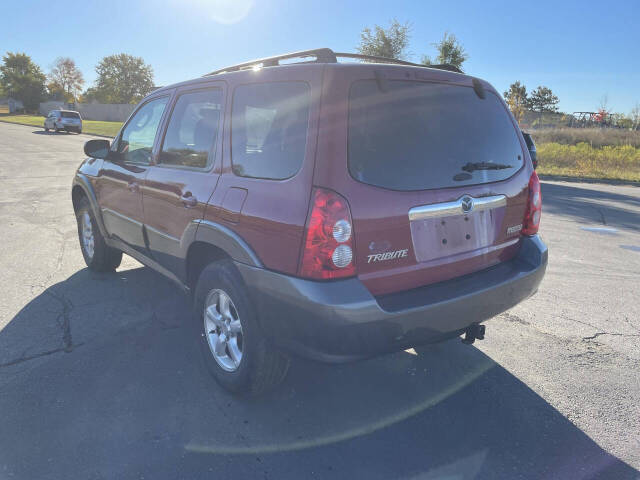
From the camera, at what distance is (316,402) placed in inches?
111

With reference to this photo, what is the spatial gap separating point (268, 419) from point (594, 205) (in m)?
10.1

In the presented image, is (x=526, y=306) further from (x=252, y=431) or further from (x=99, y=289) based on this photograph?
(x=99, y=289)

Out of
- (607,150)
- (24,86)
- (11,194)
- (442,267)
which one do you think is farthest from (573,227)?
(24,86)

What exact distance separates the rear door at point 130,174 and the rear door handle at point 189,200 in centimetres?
80

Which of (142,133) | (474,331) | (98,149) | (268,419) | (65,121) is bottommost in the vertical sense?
(268,419)

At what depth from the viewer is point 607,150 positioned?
24000 mm

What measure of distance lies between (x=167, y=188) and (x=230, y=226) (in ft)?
3.10

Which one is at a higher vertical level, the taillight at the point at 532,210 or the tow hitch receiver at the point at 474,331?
the taillight at the point at 532,210

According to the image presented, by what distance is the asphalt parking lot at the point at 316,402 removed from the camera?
90.4 inches

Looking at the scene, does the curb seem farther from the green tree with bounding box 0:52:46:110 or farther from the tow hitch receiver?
the green tree with bounding box 0:52:46:110

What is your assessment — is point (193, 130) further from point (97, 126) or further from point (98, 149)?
point (97, 126)

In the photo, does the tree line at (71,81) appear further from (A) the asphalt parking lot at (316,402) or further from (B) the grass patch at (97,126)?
(A) the asphalt parking lot at (316,402)

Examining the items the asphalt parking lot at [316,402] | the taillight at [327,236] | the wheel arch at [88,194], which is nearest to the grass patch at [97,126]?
the wheel arch at [88,194]

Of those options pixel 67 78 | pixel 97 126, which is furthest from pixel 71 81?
pixel 97 126
